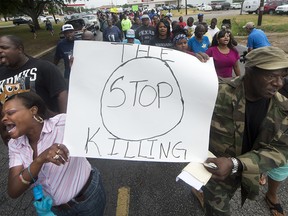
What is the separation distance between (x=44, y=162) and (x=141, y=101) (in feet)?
2.05

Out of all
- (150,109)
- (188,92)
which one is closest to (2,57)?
(150,109)

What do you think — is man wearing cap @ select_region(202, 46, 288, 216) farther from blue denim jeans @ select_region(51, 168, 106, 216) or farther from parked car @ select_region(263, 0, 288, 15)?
parked car @ select_region(263, 0, 288, 15)

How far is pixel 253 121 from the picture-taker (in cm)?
165

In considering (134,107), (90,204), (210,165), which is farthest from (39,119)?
(210,165)

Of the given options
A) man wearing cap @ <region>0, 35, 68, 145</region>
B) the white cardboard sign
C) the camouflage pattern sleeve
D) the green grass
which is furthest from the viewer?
the green grass

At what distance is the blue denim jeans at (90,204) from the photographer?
1.70 m

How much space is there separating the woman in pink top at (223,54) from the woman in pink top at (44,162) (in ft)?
9.47

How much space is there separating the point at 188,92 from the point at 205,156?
38 cm

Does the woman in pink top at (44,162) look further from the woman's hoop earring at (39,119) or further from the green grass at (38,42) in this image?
the green grass at (38,42)

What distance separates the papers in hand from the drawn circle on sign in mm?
247

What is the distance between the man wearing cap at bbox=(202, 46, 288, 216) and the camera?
142 cm

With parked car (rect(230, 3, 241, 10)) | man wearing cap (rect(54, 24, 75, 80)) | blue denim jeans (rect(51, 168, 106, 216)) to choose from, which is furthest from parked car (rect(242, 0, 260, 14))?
blue denim jeans (rect(51, 168, 106, 216))

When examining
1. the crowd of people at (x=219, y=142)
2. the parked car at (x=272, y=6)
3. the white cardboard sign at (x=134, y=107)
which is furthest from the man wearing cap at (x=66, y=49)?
the parked car at (x=272, y=6)

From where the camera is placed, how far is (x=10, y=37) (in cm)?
222
